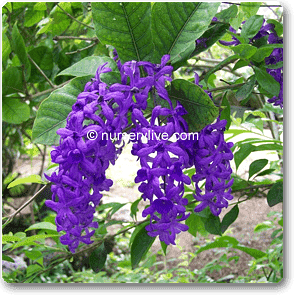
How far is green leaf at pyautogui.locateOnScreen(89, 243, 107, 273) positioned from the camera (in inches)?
29.7

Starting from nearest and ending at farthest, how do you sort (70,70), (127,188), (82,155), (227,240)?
(82,155) → (70,70) → (227,240) → (127,188)

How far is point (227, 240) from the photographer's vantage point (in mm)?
1113

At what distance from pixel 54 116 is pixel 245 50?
0.93 ft

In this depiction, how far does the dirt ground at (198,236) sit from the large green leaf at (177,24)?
1.30 meters

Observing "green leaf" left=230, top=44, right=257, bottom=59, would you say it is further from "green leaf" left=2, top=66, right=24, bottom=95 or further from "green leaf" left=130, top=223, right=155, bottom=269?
"green leaf" left=2, top=66, right=24, bottom=95

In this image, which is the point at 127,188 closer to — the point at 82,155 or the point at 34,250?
the point at 34,250

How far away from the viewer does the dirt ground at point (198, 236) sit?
1.95m

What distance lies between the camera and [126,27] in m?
0.44

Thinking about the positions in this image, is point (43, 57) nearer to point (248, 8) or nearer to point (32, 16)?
point (32, 16)

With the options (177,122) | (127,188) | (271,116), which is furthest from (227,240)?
(127,188)

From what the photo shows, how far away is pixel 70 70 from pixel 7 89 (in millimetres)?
372

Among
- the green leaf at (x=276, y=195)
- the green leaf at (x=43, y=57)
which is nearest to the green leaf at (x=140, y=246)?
the green leaf at (x=276, y=195)

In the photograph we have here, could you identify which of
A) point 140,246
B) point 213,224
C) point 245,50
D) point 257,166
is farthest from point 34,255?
point 245,50

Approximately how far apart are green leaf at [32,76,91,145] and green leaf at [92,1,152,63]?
0.06 meters
